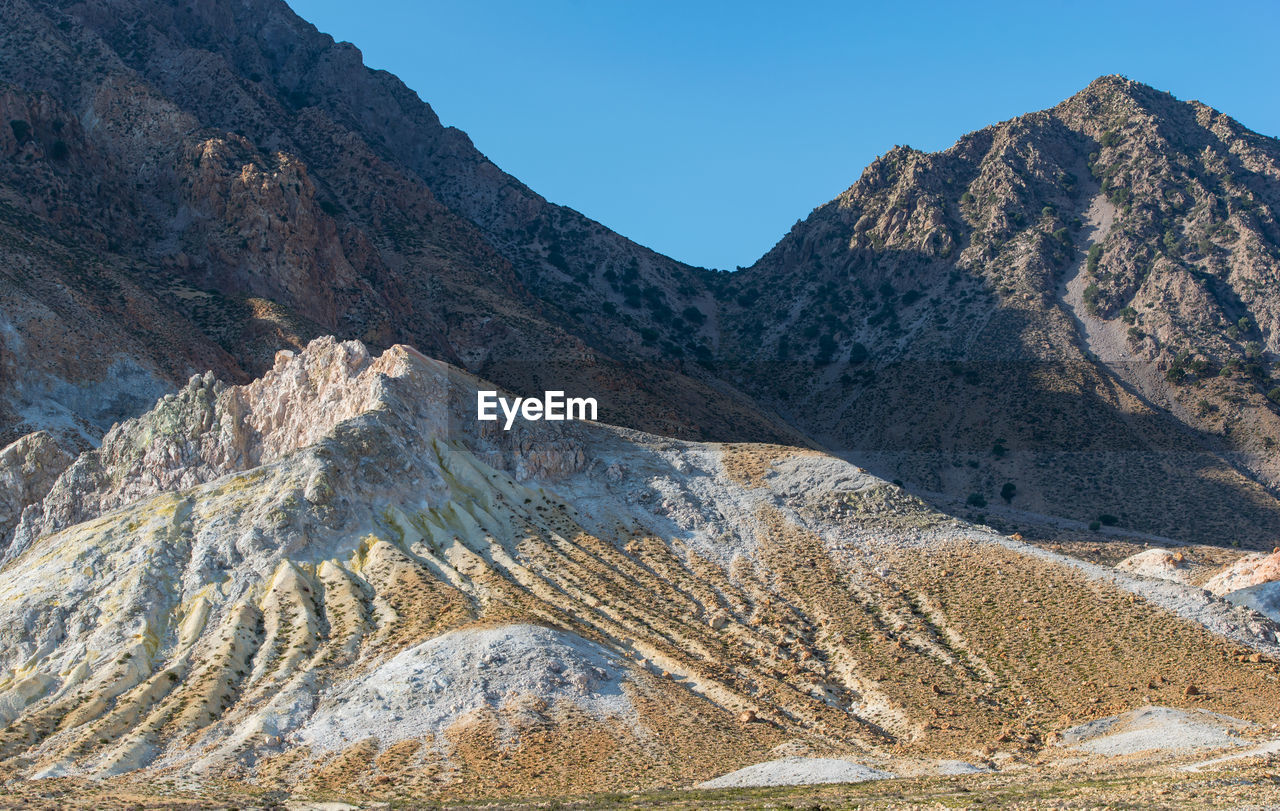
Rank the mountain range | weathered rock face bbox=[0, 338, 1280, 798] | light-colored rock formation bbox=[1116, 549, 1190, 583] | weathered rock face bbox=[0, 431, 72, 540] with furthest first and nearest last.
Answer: light-colored rock formation bbox=[1116, 549, 1190, 583] < weathered rock face bbox=[0, 431, 72, 540] < the mountain range < weathered rock face bbox=[0, 338, 1280, 798]

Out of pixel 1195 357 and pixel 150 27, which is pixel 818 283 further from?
pixel 150 27

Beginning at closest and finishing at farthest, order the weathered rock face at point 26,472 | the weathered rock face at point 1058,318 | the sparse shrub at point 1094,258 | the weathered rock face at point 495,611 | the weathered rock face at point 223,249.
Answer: the weathered rock face at point 495,611 < the weathered rock face at point 26,472 < the weathered rock face at point 223,249 < the weathered rock face at point 1058,318 < the sparse shrub at point 1094,258

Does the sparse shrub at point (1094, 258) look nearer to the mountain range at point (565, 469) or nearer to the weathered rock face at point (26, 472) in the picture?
the mountain range at point (565, 469)

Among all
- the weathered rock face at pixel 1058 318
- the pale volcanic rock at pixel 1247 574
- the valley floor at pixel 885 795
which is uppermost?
the weathered rock face at pixel 1058 318

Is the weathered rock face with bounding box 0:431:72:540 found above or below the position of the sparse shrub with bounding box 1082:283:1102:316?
below

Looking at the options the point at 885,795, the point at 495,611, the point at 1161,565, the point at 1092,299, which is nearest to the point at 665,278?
the point at 1092,299

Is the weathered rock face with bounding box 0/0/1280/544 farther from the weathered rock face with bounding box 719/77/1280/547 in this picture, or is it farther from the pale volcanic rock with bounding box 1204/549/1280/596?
the pale volcanic rock with bounding box 1204/549/1280/596

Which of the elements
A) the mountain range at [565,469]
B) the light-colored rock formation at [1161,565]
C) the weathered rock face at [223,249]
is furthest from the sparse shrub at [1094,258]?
the light-colored rock formation at [1161,565]

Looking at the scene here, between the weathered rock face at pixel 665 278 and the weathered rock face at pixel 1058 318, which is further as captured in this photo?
the weathered rock face at pixel 1058 318

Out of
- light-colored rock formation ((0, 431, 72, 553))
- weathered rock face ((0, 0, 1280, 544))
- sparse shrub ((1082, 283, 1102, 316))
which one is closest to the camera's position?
light-colored rock formation ((0, 431, 72, 553))

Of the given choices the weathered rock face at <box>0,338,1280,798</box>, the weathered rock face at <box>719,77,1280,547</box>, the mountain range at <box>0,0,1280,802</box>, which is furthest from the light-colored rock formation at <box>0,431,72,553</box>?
the weathered rock face at <box>719,77,1280,547</box>
